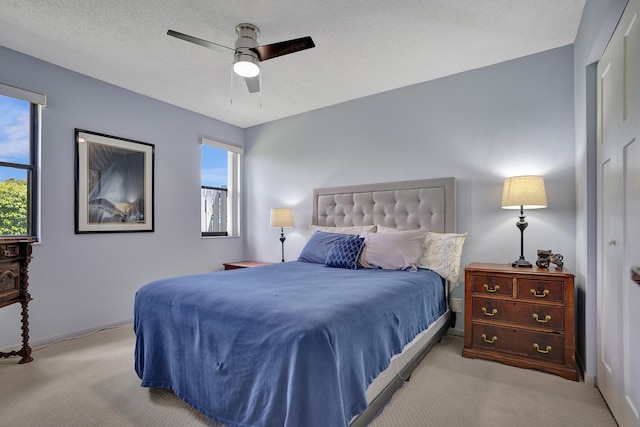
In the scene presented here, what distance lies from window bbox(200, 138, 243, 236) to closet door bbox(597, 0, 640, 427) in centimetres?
426

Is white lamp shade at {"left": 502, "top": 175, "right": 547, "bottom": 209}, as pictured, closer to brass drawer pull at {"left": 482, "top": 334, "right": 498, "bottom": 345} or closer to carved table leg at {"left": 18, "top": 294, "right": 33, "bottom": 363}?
brass drawer pull at {"left": 482, "top": 334, "right": 498, "bottom": 345}

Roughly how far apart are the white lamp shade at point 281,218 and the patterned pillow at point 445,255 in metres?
1.91

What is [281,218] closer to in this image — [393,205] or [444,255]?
[393,205]

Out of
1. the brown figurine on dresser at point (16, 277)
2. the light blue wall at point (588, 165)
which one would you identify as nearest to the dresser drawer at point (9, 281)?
the brown figurine on dresser at point (16, 277)

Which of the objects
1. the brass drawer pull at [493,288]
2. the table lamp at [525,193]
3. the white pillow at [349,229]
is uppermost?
the table lamp at [525,193]

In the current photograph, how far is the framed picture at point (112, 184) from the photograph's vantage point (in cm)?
335

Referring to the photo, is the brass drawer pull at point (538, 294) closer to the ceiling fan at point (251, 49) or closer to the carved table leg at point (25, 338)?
the ceiling fan at point (251, 49)

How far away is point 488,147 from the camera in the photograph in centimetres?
321

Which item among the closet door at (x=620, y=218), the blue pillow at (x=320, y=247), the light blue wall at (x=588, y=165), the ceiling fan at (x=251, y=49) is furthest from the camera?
the blue pillow at (x=320, y=247)

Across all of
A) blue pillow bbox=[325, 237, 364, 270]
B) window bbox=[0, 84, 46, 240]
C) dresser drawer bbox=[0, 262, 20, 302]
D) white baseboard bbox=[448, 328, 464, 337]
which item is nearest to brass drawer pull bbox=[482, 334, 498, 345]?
white baseboard bbox=[448, 328, 464, 337]

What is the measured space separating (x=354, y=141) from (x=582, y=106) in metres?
2.26

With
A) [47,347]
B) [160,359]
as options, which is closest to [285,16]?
[160,359]

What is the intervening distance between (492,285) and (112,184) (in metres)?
3.94

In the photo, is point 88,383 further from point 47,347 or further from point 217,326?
point 217,326
